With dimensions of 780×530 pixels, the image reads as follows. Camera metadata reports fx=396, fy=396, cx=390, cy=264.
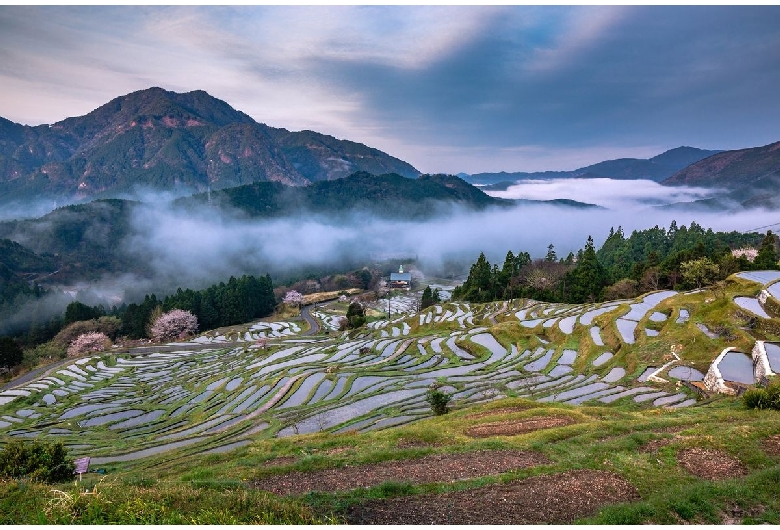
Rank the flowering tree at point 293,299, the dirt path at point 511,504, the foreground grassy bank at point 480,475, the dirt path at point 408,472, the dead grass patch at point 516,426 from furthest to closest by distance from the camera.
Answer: the flowering tree at point 293,299, the dead grass patch at point 516,426, the dirt path at point 408,472, the dirt path at point 511,504, the foreground grassy bank at point 480,475

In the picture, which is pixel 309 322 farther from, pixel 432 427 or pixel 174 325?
pixel 432 427

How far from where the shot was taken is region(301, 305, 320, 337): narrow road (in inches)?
4053

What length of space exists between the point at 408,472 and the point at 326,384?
32.6m

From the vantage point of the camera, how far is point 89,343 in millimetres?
91375

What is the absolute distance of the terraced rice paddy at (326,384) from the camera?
33.6 metres

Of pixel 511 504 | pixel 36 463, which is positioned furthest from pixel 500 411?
pixel 36 463

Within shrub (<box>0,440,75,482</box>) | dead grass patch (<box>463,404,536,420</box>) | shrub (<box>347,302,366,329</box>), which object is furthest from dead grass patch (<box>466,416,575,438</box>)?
shrub (<box>347,302,366,329</box>)

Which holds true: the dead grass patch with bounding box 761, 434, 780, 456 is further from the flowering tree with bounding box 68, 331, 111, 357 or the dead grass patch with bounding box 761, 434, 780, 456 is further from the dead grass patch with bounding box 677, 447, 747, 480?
the flowering tree with bounding box 68, 331, 111, 357

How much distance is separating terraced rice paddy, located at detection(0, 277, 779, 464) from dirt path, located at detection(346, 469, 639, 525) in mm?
18762

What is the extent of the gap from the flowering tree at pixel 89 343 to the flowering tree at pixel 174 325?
35.6 feet

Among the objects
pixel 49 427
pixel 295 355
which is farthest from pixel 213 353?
pixel 49 427

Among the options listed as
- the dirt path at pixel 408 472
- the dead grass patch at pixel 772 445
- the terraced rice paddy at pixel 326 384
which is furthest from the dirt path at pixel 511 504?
the terraced rice paddy at pixel 326 384

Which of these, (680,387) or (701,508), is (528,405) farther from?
(701,508)

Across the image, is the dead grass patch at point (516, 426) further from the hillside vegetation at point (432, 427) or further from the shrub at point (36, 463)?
the shrub at point (36, 463)
